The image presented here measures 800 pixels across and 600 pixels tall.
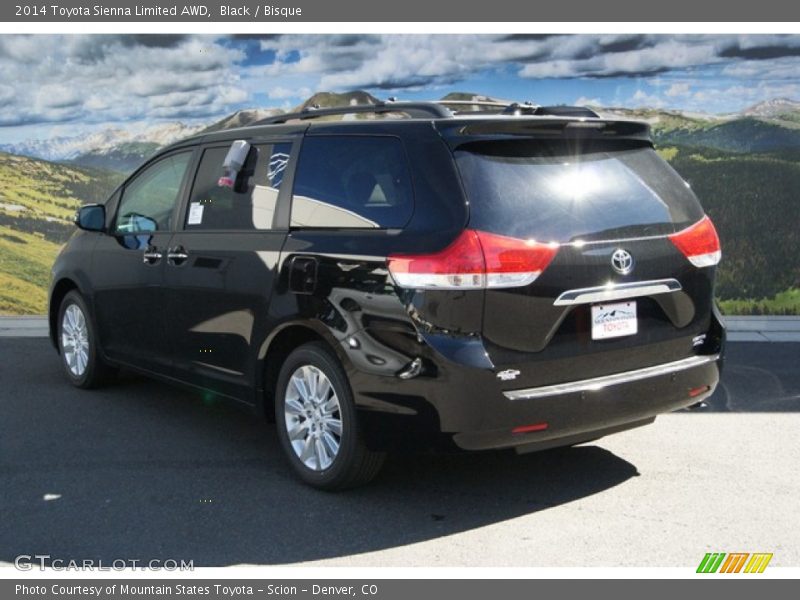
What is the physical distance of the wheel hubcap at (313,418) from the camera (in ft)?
15.5

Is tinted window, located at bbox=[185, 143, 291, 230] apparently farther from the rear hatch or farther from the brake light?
the brake light

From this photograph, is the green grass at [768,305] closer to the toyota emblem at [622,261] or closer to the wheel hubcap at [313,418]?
the toyota emblem at [622,261]

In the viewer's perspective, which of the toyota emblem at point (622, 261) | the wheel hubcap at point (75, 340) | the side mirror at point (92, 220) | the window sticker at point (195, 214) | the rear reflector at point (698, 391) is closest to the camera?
the toyota emblem at point (622, 261)

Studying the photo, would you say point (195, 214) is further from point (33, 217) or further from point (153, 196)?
point (33, 217)

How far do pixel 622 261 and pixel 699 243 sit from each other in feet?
1.95

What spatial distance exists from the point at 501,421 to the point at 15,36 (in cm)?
846

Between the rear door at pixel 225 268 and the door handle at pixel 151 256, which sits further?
the door handle at pixel 151 256

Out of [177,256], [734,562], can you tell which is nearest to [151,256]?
[177,256]

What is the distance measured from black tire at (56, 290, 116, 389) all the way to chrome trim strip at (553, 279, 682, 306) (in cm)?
375

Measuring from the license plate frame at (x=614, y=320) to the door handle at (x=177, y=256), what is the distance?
8.14ft

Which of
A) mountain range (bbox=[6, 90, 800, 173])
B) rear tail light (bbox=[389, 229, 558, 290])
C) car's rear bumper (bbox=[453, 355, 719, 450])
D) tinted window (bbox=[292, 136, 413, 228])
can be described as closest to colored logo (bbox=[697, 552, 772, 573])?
car's rear bumper (bbox=[453, 355, 719, 450])

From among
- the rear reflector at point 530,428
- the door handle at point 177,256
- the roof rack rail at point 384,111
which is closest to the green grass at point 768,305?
the roof rack rail at point 384,111

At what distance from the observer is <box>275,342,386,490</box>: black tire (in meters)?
4.57

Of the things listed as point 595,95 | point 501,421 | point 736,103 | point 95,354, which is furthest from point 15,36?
point 501,421
